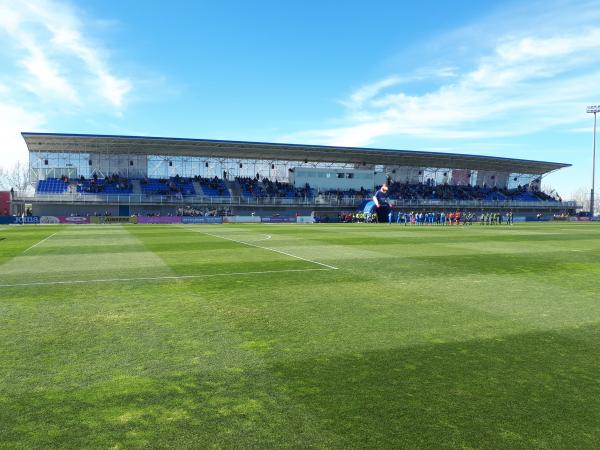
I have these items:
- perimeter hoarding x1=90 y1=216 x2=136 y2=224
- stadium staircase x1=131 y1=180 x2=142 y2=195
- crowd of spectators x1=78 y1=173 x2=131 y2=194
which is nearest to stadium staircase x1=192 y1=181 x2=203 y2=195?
stadium staircase x1=131 y1=180 x2=142 y2=195

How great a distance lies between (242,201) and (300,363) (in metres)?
58.5

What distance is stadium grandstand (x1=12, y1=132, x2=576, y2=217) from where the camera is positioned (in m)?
58.1

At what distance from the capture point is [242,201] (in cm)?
6306

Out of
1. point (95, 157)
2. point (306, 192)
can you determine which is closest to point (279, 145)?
point (306, 192)

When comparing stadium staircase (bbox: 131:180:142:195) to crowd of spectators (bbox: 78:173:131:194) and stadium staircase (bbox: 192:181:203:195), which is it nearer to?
crowd of spectators (bbox: 78:173:131:194)

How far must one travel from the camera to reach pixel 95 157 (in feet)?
204

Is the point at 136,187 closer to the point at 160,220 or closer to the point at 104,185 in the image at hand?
the point at 104,185

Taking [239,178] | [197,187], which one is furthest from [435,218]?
[197,187]

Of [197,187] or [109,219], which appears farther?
[197,187]

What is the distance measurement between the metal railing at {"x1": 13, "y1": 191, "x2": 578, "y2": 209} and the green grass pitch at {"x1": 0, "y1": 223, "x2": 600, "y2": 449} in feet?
162

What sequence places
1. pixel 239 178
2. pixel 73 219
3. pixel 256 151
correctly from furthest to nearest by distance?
pixel 239 178 < pixel 256 151 < pixel 73 219

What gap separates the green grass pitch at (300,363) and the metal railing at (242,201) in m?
49.3

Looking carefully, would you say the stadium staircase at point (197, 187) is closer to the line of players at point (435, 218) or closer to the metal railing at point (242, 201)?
the metal railing at point (242, 201)

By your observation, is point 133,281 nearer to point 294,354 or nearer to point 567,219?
point 294,354
